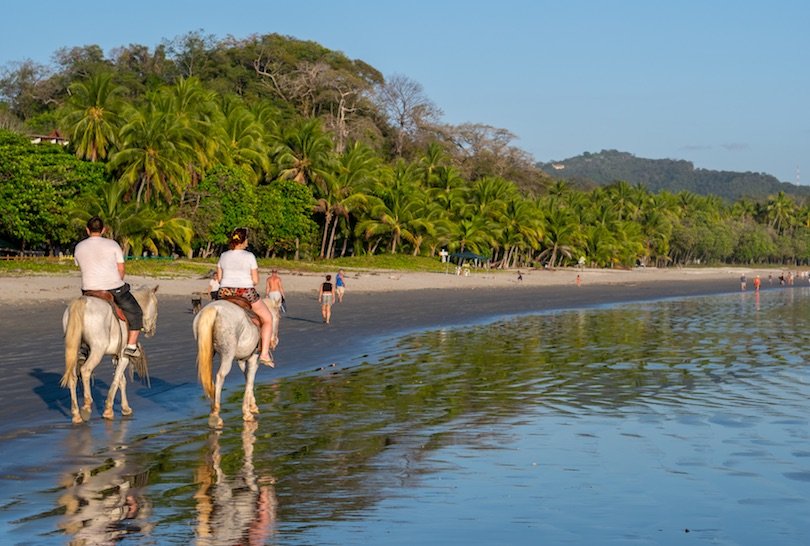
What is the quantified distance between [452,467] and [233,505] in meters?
2.47

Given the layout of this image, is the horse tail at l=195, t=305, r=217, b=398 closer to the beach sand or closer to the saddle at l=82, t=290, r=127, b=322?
the beach sand

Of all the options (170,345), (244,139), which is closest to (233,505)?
(170,345)

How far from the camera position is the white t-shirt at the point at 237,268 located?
37.8 feet

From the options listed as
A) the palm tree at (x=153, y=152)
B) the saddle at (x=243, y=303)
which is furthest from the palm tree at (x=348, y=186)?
the saddle at (x=243, y=303)

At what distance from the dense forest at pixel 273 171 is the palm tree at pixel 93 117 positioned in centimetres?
10

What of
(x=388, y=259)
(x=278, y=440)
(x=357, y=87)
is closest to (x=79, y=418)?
(x=278, y=440)

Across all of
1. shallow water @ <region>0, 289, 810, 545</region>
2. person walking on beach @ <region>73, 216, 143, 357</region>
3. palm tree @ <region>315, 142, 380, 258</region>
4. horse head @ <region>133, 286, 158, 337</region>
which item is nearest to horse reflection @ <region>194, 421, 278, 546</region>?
shallow water @ <region>0, 289, 810, 545</region>

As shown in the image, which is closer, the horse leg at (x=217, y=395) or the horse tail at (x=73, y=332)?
the horse tail at (x=73, y=332)

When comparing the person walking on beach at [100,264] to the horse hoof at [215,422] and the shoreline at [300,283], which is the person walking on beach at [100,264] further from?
the shoreline at [300,283]

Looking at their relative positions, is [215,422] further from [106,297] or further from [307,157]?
[307,157]

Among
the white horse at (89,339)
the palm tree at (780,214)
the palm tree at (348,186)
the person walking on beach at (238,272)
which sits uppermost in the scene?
the palm tree at (780,214)

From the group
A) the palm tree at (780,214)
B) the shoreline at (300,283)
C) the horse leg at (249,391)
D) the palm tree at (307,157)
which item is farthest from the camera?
the palm tree at (780,214)

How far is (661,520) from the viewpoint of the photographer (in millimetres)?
7473

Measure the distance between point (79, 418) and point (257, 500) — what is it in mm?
4102
